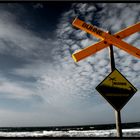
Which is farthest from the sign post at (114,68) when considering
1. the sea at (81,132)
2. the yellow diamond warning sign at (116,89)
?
the sea at (81,132)

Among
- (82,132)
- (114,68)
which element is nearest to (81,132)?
(82,132)

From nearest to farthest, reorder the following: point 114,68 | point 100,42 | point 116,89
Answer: point 100,42
point 116,89
point 114,68

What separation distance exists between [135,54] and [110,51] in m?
0.55

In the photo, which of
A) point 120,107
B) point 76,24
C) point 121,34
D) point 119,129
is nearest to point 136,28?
point 121,34

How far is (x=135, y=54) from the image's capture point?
352 cm

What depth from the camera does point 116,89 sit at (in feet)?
12.9

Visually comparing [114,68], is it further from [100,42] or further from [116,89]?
[100,42]

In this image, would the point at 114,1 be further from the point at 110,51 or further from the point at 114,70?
the point at 114,70

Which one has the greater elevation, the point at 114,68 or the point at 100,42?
the point at 100,42

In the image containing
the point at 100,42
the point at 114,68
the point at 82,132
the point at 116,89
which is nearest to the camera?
the point at 100,42

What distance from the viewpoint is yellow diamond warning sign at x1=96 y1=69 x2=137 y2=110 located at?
12.9ft

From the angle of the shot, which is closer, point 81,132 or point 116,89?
point 116,89

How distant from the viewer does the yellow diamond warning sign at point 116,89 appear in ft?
12.9

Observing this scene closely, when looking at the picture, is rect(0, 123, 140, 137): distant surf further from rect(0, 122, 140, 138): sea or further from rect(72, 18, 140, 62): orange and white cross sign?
rect(72, 18, 140, 62): orange and white cross sign
